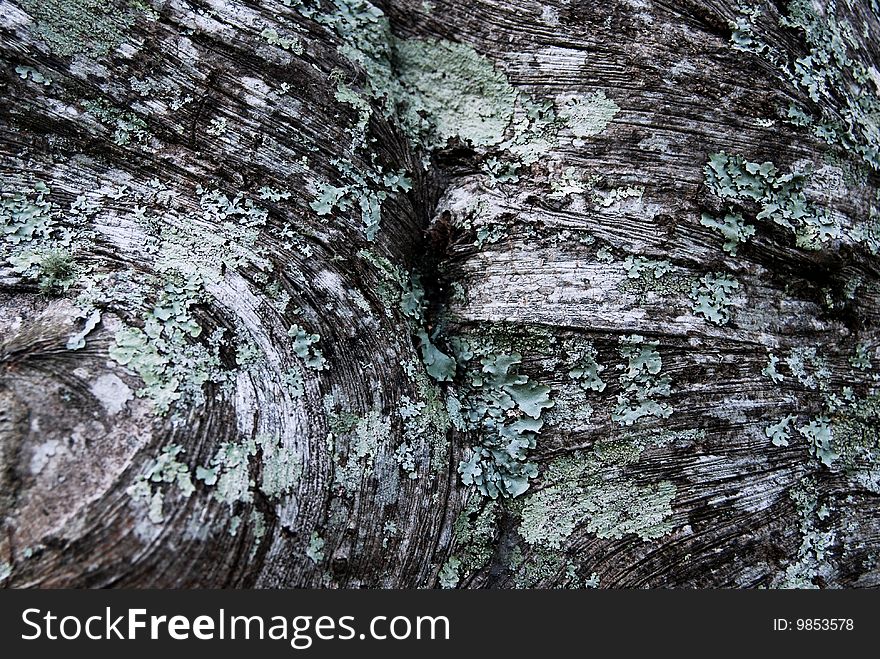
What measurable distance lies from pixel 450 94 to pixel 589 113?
548mm

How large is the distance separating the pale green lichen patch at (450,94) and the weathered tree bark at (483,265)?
12mm

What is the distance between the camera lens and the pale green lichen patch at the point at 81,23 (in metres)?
2.23

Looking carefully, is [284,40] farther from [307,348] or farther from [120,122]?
[307,348]

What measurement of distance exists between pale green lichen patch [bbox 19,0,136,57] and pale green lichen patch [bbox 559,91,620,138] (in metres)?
1.56

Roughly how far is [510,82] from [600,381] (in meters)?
1.18

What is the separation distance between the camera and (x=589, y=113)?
251 centimetres

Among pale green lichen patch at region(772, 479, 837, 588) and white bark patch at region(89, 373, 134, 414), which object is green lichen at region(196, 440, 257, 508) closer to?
white bark patch at region(89, 373, 134, 414)

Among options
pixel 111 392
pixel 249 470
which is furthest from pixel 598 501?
pixel 111 392

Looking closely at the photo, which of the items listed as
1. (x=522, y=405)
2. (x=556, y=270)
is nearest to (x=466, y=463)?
(x=522, y=405)

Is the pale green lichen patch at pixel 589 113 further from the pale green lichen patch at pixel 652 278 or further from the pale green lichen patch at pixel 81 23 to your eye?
the pale green lichen patch at pixel 81 23

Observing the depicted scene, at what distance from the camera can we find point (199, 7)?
237 cm

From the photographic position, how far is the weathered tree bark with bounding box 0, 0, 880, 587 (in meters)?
2.16

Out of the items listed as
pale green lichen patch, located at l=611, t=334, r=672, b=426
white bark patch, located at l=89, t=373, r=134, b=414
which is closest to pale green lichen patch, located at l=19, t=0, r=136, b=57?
white bark patch, located at l=89, t=373, r=134, b=414

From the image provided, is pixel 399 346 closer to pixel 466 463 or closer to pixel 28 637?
pixel 466 463
